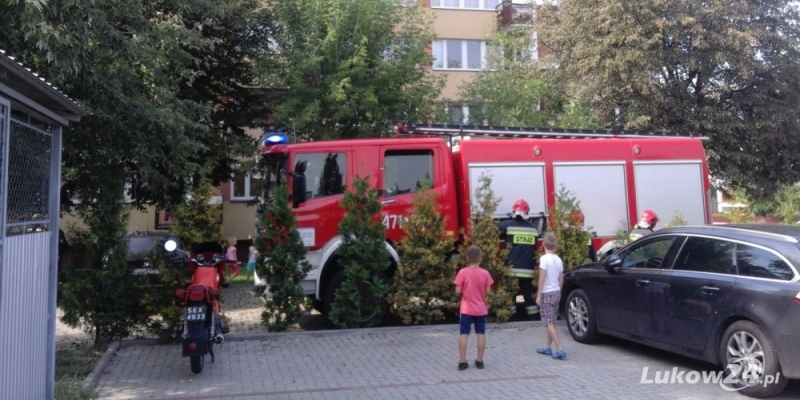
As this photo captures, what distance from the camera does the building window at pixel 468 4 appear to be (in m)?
30.2

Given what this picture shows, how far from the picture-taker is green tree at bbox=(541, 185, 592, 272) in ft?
37.9

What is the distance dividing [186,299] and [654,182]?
8.03 metres

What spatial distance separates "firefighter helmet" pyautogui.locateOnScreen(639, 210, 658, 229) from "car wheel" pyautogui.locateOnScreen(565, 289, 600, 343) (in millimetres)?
2379

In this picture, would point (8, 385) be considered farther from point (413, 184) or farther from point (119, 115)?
point (413, 184)

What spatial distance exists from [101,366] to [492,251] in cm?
562

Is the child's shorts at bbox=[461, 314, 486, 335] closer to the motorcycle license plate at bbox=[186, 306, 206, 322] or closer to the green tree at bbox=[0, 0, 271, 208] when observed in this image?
the motorcycle license plate at bbox=[186, 306, 206, 322]

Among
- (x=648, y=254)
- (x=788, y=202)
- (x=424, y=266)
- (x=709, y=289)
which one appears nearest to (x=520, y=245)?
(x=424, y=266)

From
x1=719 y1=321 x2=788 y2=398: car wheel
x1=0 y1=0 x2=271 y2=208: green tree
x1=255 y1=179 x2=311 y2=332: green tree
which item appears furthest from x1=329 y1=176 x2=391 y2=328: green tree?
x1=719 y1=321 x2=788 y2=398: car wheel

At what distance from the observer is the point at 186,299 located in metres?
8.45

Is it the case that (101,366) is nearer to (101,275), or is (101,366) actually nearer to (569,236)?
(101,275)

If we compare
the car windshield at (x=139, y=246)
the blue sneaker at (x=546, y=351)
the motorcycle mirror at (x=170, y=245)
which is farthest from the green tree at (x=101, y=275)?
the blue sneaker at (x=546, y=351)

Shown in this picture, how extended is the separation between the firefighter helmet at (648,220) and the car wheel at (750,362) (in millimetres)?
4456

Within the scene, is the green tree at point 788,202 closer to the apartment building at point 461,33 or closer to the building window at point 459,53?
the apartment building at point 461,33

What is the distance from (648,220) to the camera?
1184 cm
